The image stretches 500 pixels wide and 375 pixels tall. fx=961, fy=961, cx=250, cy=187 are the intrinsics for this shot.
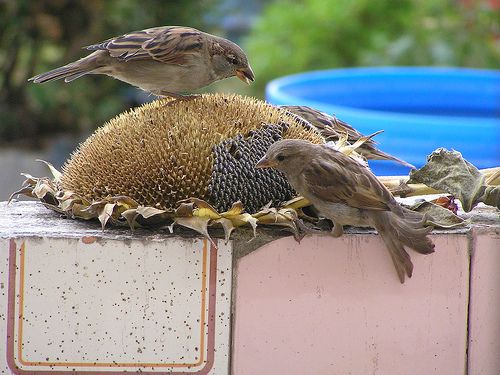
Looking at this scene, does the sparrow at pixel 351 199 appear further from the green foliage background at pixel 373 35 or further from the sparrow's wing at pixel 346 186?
the green foliage background at pixel 373 35

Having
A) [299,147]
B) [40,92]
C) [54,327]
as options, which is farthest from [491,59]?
[54,327]

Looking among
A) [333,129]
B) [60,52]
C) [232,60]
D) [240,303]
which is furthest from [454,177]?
[60,52]

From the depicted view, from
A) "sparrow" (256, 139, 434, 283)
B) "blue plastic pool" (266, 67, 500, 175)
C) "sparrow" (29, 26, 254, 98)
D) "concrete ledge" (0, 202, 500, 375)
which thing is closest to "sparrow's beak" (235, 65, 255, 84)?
"sparrow" (29, 26, 254, 98)

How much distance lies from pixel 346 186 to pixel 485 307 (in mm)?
651

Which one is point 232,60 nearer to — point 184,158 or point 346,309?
point 184,158

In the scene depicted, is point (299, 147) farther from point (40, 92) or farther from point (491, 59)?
point (491, 59)

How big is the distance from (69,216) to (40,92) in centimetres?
503

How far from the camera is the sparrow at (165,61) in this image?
3.76 m

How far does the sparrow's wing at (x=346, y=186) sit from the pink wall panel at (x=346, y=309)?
0.41 ft

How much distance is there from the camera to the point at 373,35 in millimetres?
9219

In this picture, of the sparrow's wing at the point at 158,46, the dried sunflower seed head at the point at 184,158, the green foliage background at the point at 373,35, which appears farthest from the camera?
the green foliage background at the point at 373,35

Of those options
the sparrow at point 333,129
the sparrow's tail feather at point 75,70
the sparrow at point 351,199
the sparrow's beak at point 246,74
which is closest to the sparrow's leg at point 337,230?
the sparrow at point 351,199

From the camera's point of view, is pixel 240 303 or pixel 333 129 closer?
pixel 240 303

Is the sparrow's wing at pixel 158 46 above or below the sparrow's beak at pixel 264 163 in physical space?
above
